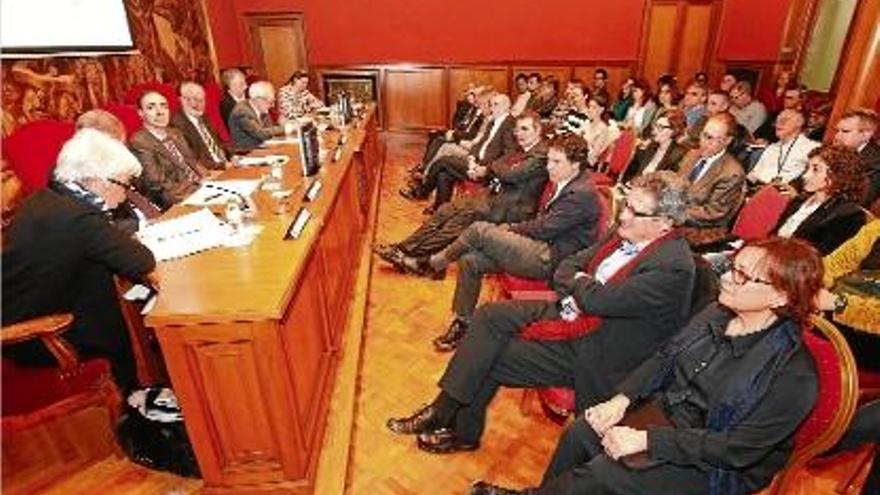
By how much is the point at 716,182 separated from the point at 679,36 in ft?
20.0

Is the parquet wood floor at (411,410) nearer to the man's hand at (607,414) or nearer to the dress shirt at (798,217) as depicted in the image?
the man's hand at (607,414)

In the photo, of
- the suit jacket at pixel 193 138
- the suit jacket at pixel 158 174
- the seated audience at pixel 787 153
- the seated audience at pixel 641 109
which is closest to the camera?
the suit jacket at pixel 158 174

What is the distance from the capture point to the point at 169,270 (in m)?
2.00

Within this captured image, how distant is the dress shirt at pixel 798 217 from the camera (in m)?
2.65

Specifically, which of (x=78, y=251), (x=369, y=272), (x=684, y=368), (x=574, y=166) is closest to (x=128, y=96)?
(x=369, y=272)

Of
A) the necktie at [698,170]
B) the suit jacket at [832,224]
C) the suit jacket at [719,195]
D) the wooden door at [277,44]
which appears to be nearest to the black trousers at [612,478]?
the suit jacket at [832,224]

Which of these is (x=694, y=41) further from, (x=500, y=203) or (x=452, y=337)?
(x=452, y=337)

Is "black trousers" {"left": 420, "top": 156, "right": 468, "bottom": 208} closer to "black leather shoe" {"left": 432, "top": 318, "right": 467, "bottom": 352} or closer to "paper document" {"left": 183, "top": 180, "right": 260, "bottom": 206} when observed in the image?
"black leather shoe" {"left": 432, "top": 318, "right": 467, "bottom": 352}

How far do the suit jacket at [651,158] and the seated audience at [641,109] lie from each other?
1883 mm

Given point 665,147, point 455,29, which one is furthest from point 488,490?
point 455,29

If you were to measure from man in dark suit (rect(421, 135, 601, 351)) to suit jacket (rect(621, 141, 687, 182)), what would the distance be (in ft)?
4.62

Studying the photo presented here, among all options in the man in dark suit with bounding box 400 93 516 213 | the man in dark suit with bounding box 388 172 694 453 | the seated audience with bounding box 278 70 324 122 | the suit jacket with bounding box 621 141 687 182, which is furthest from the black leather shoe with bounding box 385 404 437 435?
the seated audience with bounding box 278 70 324 122

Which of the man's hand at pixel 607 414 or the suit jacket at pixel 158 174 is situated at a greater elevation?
the suit jacket at pixel 158 174

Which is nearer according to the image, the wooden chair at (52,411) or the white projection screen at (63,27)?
the wooden chair at (52,411)
